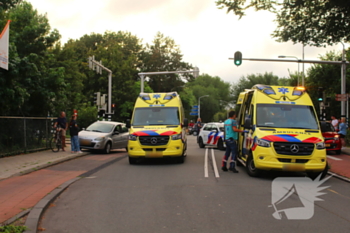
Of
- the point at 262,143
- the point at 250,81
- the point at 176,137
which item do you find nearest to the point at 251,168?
the point at 262,143

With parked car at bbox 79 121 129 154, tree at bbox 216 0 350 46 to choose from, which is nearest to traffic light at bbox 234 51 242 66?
tree at bbox 216 0 350 46

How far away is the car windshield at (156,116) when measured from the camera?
50.9 ft

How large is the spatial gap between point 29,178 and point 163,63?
51648mm

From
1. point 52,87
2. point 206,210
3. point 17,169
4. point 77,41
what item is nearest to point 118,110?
point 77,41

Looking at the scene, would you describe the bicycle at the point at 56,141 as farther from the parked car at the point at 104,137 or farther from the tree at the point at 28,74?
the tree at the point at 28,74

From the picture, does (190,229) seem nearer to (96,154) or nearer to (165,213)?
(165,213)

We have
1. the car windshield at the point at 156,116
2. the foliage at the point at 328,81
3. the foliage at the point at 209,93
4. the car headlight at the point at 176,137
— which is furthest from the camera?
the foliage at the point at 209,93

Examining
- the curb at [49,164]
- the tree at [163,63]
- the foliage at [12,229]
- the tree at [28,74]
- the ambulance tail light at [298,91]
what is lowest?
the curb at [49,164]

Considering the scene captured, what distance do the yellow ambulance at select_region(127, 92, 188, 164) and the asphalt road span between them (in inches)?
109

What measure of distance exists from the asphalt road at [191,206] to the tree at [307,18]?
27.2 feet

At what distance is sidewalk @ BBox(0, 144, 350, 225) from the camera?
7.46 m

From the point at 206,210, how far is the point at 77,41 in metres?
54.8

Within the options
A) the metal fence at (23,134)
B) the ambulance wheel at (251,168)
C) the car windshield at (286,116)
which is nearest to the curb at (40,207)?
the ambulance wheel at (251,168)

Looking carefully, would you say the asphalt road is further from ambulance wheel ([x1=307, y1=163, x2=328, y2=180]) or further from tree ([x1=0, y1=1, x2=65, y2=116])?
tree ([x1=0, y1=1, x2=65, y2=116])
